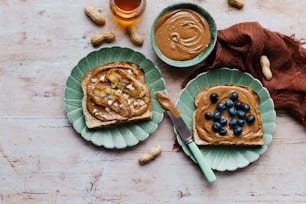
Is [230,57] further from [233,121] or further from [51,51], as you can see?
[51,51]

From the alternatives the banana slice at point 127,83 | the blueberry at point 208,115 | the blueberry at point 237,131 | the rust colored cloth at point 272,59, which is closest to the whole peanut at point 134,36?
the banana slice at point 127,83

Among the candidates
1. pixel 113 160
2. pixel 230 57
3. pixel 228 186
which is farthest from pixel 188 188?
pixel 230 57

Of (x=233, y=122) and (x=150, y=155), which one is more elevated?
(x=233, y=122)

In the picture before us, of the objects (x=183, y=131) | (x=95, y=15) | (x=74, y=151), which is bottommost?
(x=74, y=151)

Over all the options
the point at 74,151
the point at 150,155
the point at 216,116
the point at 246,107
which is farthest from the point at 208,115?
the point at 74,151

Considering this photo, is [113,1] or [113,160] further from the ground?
[113,1]

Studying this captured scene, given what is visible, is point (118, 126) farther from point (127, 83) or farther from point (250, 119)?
point (250, 119)
